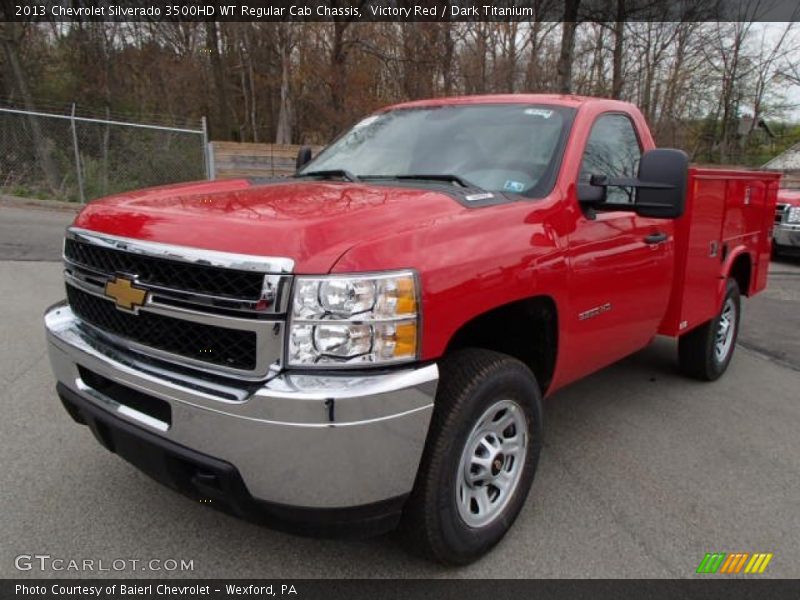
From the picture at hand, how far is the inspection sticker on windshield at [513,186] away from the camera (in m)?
3.12

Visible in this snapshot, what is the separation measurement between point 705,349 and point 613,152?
6.36ft

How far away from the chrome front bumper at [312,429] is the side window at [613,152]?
70.9 inches

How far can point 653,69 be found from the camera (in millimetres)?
26719

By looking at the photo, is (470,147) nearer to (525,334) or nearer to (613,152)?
(613,152)

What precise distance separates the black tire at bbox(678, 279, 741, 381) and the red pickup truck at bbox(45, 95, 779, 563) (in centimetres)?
150

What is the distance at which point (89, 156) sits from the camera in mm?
14891

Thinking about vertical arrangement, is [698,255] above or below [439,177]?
below

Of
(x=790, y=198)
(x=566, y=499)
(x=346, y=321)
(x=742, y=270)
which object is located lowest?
(x=566, y=499)

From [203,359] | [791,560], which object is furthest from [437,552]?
[791,560]

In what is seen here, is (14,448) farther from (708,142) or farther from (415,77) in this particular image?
(708,142)

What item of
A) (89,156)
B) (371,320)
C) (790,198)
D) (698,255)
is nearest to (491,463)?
(371,320)

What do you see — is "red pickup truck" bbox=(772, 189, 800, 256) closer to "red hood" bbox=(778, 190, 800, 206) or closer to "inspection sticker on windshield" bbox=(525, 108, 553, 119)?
"red hood" bbox=(778, 190, 800, 206)

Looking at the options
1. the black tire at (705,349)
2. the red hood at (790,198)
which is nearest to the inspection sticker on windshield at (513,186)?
the black tire at (705,349)

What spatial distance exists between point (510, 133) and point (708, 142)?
3586cm
